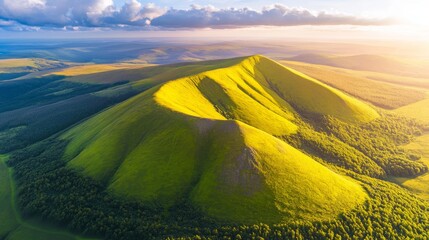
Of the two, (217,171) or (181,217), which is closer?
(181,217)

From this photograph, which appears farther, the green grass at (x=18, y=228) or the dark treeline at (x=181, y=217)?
the green grass at (x=18, y=228)

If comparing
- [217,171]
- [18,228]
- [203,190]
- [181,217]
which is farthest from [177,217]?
[18,228]

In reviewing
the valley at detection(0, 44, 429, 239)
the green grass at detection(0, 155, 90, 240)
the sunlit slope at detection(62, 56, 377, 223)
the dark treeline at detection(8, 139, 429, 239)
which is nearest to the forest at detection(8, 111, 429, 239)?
the dark treeline at detection(8, 139, 429, 239)

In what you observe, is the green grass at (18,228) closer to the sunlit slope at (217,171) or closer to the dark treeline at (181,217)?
the dark treeline at (181,217)

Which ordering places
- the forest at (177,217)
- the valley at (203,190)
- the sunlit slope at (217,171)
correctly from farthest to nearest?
the sunlit slope at (217,171) → the valley at (203,190) → the forest at (177,217)

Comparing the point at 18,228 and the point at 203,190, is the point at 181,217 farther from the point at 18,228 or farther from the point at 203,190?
the point at 18,228

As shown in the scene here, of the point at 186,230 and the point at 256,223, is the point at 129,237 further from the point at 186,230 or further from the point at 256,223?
the point at 256,223

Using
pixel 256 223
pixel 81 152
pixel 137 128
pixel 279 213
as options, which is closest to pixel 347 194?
pixel 279 213

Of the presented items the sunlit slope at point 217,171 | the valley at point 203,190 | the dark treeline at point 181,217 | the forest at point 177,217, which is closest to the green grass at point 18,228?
the valley at point 203,190

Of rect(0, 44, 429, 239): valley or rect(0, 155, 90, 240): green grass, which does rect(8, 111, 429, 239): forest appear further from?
rect(0, 155, 90, 240): green grass

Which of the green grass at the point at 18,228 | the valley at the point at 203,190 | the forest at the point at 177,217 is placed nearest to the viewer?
the forest at the point at 177,217

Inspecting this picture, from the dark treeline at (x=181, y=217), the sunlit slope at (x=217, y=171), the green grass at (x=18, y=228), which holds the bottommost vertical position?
the green grass at (x=18, y=228)
